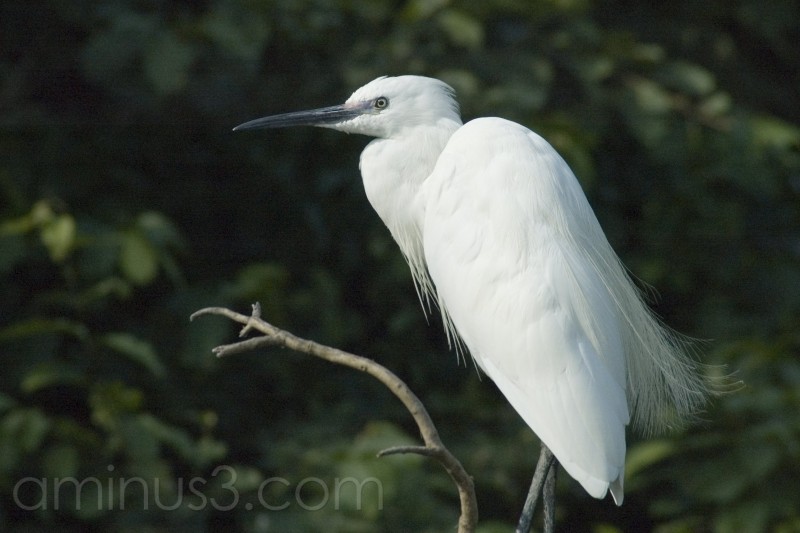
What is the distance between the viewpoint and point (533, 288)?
1.88 metres

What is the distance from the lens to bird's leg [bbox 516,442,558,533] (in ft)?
6.31

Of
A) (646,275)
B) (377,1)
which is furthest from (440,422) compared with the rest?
(377,1)

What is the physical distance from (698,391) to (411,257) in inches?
25.1

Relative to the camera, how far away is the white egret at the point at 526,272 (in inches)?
72.5

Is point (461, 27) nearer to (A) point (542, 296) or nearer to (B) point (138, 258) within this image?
(B) point (138, 258)

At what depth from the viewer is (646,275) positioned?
3.40 meters

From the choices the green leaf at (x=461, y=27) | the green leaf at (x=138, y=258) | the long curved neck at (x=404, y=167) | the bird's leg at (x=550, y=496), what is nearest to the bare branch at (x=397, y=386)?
the bird's leg at (x=550, y=496)

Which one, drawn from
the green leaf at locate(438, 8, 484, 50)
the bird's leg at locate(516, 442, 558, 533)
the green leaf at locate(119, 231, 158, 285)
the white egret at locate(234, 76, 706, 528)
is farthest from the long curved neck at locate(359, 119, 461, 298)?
the green leaf at locate(438, 8, 484, 50)

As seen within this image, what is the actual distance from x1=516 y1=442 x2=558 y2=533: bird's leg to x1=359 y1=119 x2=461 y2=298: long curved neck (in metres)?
0.50

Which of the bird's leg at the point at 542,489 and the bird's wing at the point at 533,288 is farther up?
the bird's wing at the point at 533,288

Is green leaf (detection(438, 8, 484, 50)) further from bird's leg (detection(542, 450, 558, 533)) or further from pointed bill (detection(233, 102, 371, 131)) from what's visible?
bird's leg (detection(542, 450, 558, 533))

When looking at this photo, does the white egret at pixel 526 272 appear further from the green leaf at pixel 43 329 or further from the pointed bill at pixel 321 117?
the green leaf at pixel 43 329

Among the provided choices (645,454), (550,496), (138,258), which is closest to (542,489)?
(550,496)

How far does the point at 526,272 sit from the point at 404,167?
13.3 inches
